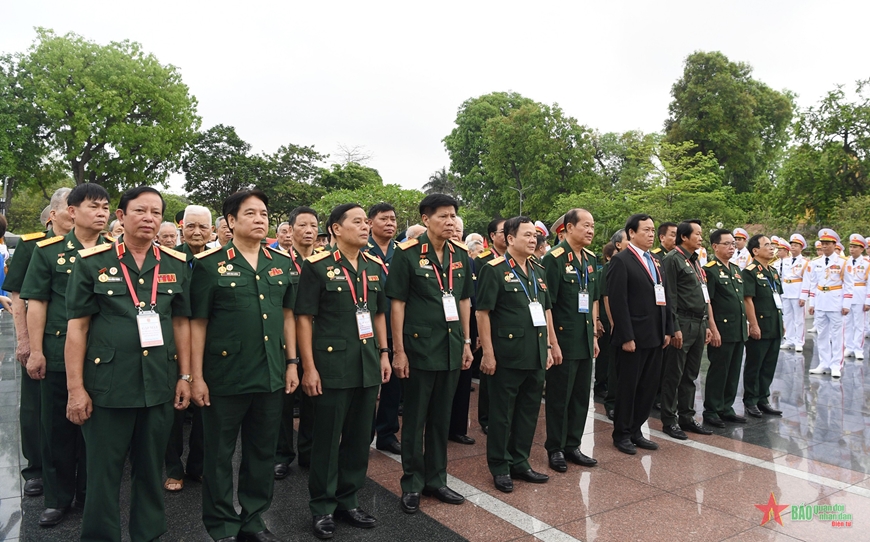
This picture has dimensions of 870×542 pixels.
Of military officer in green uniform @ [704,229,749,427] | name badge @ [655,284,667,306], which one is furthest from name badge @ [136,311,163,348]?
military officer in green uniform @ [704,229,749,427]

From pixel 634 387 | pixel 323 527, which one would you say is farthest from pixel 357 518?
pixel 634 387

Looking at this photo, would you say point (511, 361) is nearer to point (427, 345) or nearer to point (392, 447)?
point (427, 345)

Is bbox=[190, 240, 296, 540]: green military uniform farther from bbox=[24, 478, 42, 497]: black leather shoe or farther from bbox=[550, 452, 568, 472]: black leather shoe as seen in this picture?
bbox=[550, 452, 568, 472]: black leather shoe

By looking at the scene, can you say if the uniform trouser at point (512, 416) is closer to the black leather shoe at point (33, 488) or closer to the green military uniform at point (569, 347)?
the green military uniform at point (569, 347)

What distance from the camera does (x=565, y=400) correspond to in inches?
186

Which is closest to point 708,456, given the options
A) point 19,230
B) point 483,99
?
point 483,99

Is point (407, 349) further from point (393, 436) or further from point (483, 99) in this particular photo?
point (483, 99)

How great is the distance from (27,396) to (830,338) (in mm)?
9984

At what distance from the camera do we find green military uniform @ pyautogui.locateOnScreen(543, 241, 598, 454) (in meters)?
4.72

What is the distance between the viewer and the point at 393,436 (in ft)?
17.0

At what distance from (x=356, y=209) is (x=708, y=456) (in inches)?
140

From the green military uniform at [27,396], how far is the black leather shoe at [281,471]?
1546mm

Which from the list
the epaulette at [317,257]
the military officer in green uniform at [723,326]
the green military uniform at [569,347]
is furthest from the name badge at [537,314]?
the military officer in green uniform at [723,326]

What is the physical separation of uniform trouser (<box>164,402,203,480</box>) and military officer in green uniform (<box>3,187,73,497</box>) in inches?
32.0
